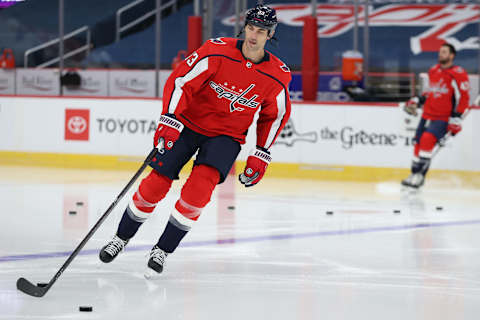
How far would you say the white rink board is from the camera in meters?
10.8

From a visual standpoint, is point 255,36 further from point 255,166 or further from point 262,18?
point 255,166

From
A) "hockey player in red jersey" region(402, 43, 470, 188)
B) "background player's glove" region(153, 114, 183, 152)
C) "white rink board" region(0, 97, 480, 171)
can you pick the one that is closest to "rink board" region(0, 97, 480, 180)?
"white rink board" region(0, 97, 480, 171)

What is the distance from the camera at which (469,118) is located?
1069cm

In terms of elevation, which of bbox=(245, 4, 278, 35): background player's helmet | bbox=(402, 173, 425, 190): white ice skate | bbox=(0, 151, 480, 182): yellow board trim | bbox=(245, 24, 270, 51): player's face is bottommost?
bbox=(0, 151, 480, 182): yellow board trim

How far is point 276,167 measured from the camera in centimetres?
1127

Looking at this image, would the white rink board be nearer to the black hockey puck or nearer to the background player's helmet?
the background player's helmet

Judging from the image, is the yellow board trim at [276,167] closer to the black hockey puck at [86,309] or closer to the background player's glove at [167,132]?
the background player's glove at [167,132]

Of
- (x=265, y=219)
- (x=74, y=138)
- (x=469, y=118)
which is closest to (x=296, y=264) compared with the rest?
(x=265, y=219)

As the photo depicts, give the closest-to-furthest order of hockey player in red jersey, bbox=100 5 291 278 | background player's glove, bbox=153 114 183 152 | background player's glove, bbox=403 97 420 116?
background player's glove, bbox=153 114 183 152
hockey player in red jersey, bbox=100 5 291 278
background player's glove, bbox=403 97 420 116

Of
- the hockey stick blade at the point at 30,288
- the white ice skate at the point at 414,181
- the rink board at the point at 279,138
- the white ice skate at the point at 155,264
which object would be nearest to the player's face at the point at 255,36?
the white ice skate at the point at 155,264

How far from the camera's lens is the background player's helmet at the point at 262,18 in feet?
15.4

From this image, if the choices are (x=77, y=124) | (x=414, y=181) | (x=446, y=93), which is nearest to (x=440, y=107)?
(x=446, y=93)

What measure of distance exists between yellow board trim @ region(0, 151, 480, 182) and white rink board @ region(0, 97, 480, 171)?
0.06m

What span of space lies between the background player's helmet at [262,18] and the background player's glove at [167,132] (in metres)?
0.59
